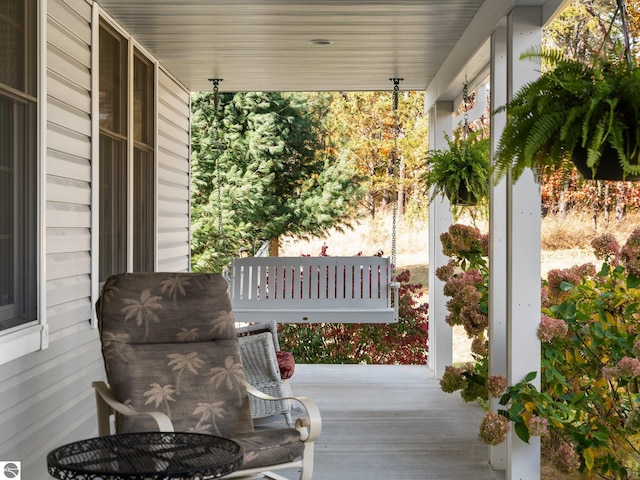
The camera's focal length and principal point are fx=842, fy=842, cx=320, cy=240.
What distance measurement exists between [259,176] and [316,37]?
6.56 metres

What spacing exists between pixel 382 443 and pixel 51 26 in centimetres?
276

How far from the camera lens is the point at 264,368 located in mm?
4895

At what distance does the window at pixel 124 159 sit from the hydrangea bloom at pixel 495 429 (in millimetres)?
2237

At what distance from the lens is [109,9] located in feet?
15.1

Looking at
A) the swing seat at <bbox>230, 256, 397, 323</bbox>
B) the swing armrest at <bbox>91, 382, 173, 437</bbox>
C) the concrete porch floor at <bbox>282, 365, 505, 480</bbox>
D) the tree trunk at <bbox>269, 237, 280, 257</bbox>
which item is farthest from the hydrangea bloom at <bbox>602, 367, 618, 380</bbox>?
the tree trunk at <bbox>269, 237, 280, 257</bbox>

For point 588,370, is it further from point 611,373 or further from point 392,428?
point 392,428

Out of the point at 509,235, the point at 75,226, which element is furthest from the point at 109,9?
the point at 509,235

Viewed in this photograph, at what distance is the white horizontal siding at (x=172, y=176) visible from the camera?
20.3ft

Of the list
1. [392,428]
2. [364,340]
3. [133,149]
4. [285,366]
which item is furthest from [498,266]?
[364,340]

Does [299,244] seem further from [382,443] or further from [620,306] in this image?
[620,306]

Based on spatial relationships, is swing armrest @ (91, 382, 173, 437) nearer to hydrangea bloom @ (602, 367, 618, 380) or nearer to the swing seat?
hydrangea bloom @ (602, 367, 618, 380)

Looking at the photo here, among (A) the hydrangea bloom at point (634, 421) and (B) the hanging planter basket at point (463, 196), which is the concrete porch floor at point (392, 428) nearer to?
(A) the hydrangea bloom at point (634, 421)

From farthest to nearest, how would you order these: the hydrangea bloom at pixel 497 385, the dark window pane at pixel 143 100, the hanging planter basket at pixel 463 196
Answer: the dark window pane at pixel 143 100, the hanging planter basket at pixel 463 196, the hydrangea bloom at pixel 497 385

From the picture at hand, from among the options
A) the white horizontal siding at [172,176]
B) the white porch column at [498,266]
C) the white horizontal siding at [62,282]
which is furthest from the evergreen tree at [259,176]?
the white porch column at [498,266]
